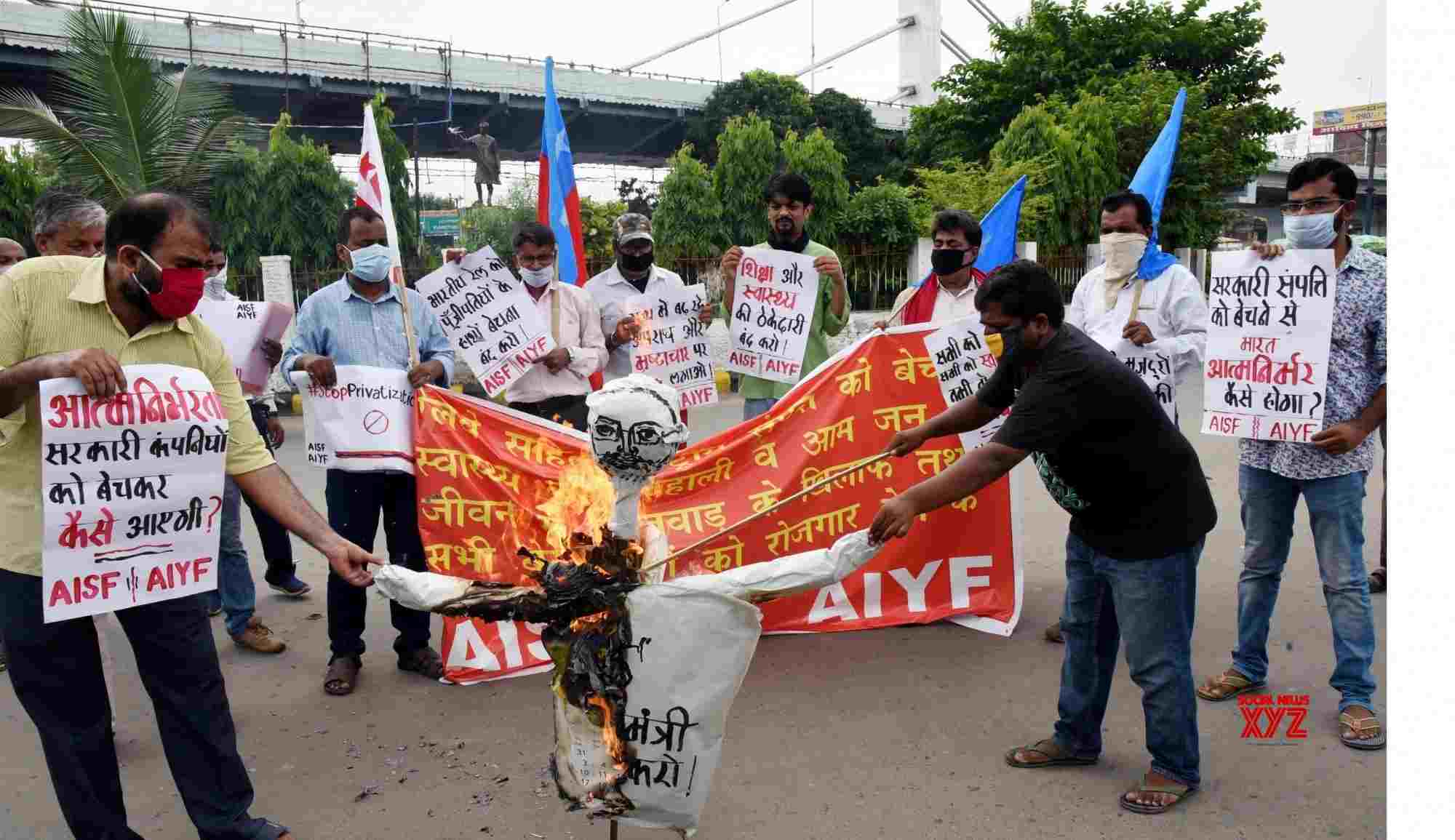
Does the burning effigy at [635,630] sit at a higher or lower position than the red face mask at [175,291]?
lower

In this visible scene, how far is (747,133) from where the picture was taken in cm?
2422

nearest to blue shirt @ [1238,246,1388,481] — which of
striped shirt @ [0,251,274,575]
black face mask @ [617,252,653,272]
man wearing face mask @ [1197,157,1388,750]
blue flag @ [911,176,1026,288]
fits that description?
man wearing face mask @ [1197,157,1388,750]

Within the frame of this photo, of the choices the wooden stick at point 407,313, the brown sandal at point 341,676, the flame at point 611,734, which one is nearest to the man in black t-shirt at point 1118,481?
the flame at point 611,734

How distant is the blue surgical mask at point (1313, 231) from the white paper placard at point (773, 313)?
2.41 m

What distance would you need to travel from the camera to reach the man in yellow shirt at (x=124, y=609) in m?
2.84

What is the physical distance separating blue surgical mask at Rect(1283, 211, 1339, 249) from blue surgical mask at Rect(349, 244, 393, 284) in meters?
3.85

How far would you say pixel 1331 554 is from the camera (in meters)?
3.99

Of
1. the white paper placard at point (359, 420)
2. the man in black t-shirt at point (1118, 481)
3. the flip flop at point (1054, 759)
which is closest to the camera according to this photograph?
the man in black t-shirt at point (1118, 481)

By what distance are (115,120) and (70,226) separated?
10944mm

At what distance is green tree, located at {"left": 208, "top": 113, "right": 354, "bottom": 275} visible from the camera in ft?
61.3

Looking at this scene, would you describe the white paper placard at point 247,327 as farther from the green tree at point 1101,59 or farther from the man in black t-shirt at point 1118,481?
the green tree at point 1101,59

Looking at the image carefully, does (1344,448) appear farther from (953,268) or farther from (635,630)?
(635,630)

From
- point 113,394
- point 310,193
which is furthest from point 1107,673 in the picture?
point 310,193

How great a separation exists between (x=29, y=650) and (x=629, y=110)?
157 ft
